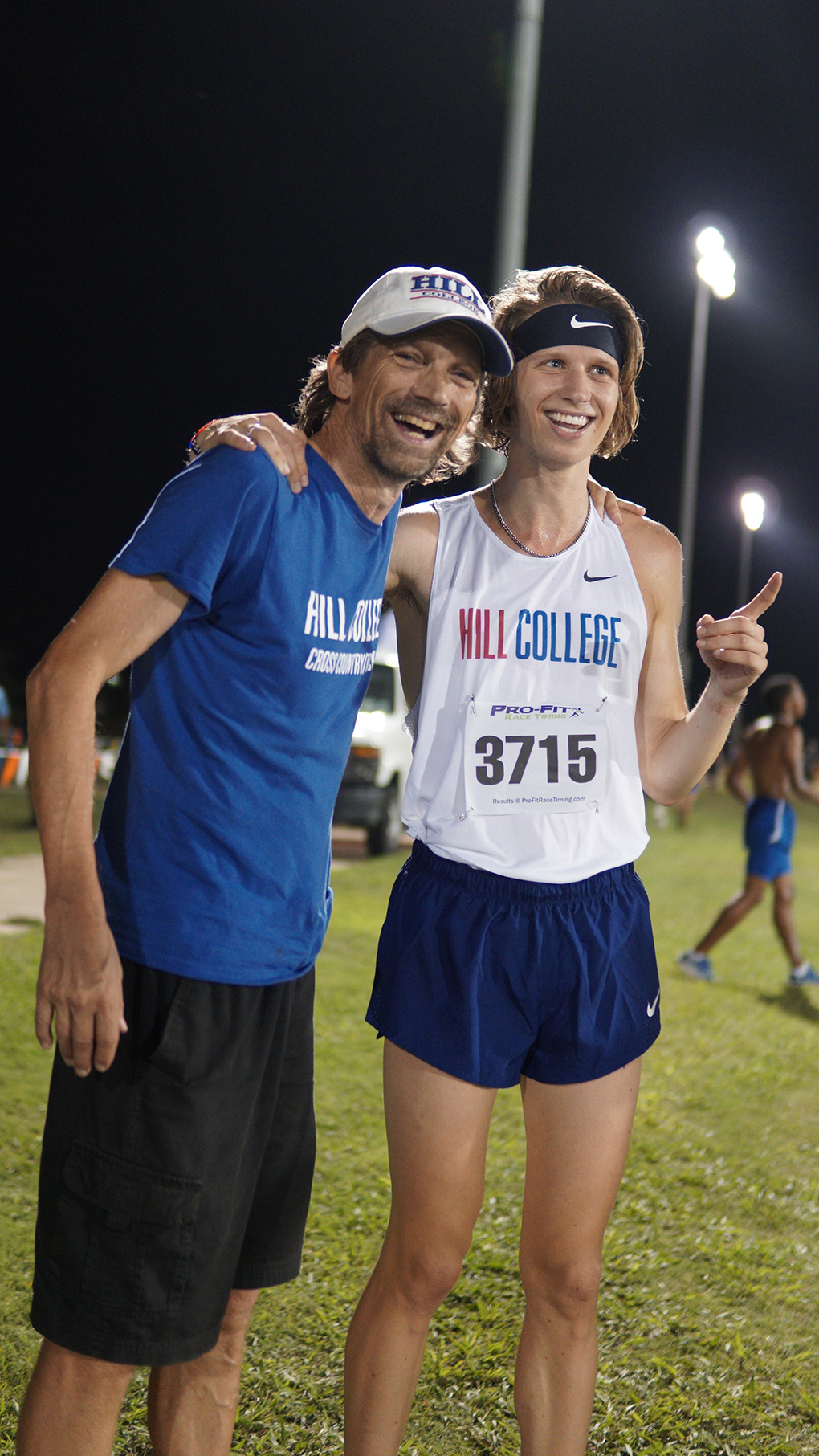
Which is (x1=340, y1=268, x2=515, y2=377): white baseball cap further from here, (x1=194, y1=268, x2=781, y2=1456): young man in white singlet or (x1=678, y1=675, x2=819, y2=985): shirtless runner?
(x1=678, y1=675, x2=819, y2=985): shirtless runner

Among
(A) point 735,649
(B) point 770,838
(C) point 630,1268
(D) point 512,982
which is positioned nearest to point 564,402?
(A) point 735,649

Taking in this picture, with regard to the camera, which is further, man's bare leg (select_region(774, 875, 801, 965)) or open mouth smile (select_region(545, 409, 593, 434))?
man's bare leg (select_region(774, 875, 801, 965))

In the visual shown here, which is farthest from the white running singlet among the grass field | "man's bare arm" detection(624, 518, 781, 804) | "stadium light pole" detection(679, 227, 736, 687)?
"stadium light pole" detection(679, 227, 736, 687)

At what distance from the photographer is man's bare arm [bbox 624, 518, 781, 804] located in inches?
92.1

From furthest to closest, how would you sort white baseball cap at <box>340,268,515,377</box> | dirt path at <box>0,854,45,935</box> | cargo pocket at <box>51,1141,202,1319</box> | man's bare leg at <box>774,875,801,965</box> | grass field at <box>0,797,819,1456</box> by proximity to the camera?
dirt path at <box>0,854,45,935</box> < man's bare leg at <box>774,875,801,965</box> < grass field at <box>0,797,819,1456</box> < white baseball cap at <box>340,268,515,377</box> < cargo pocket at <box>51,1141,202,1319</box>

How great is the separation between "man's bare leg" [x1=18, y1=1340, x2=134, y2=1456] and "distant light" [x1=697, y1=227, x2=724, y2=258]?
13.1m

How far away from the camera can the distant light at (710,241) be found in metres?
12.6

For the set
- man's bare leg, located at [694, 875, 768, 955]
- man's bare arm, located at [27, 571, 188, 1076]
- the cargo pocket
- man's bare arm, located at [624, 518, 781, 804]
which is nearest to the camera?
man's bare arm, located at [27, 571, 188, 1076]

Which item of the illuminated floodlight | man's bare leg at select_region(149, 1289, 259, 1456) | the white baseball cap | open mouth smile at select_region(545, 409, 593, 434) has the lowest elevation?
man's bare leg at select_region(149, 1289, 259, 1456)

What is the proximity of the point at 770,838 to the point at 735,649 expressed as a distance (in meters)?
6.30

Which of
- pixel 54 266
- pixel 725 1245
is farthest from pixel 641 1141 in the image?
pixel 54 266

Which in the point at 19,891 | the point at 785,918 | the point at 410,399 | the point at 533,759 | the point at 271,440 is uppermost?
the point at 410,399

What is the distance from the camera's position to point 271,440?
199 cm

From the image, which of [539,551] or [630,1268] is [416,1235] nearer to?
[539,551]
